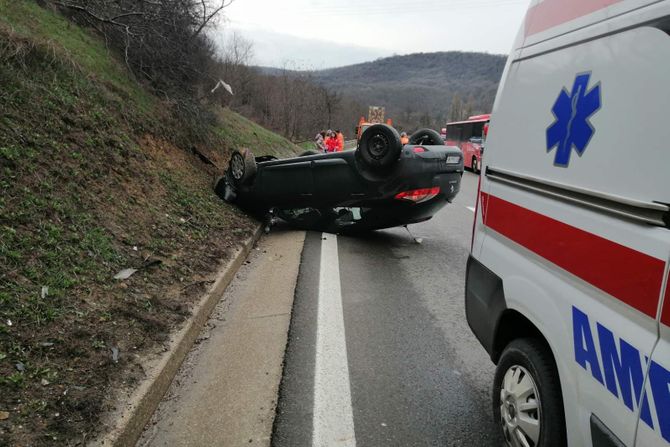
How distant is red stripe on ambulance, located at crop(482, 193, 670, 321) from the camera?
1502mm

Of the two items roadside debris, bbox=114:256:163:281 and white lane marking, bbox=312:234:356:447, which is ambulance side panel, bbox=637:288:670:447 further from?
roadside debris, bbox=114:256:163:281

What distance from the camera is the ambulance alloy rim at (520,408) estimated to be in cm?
Result: 224

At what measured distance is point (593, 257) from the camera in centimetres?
179

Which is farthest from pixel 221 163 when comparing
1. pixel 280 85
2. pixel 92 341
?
pixel 280 85

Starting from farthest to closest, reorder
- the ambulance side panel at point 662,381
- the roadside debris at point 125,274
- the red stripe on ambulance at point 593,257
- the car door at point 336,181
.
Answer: the car door at point 336,181 < the roadside debris at point 125,274 < the red stripe on ambulance at point 593,257 < the ambulance side panel at point 662,381

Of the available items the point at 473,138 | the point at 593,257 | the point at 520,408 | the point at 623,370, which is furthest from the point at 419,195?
the point at 473,138

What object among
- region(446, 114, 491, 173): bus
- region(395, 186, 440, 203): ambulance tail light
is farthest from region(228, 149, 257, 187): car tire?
region(446, 114, 491, 173): bus

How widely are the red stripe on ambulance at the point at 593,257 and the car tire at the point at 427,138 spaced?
506 cm

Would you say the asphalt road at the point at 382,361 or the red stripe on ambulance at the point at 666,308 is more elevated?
the red stripe on ambulance at the point at 666,308

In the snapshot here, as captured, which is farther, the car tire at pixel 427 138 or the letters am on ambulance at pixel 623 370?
the car tire at pixel 427 138

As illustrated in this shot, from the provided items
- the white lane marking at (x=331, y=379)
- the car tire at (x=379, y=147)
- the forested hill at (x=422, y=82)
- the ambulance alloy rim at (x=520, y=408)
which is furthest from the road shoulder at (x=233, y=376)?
the forested hill at (x=422, y=82)

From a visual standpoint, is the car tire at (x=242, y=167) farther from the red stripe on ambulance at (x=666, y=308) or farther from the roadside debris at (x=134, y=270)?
the red stripe on ambulance at (x=666, y=308)

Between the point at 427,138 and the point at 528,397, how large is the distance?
A: 575cm

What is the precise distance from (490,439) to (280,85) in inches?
1402
